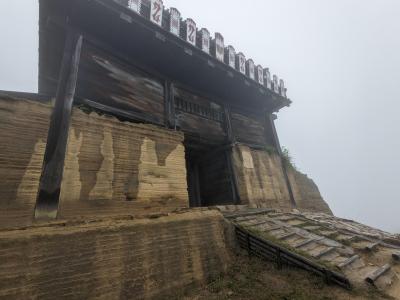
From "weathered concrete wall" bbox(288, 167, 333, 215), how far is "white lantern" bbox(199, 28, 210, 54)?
5859mm

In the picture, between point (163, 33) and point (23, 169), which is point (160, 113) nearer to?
point (163, 33)

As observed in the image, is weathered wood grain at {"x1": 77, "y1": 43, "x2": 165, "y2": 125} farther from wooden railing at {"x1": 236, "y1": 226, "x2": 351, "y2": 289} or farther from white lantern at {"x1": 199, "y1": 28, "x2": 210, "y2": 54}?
wooden railing at {"x1": 236, "y1": 226, "x2": 351, "y2": 289}

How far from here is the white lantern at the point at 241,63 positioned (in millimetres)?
8391

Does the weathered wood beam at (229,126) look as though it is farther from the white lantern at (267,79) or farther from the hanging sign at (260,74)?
the white lantern at (267,79)

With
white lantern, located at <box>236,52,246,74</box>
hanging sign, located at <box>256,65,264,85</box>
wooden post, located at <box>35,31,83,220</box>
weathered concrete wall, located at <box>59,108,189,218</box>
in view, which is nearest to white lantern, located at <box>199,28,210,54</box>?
white lantern, located at <box>236,52,246,74</box>

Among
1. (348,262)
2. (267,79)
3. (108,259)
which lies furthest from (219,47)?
(108,259)

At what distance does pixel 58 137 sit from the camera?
4.11 meters

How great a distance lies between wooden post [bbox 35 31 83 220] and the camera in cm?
363

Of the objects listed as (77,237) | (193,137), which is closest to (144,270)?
(77,237)

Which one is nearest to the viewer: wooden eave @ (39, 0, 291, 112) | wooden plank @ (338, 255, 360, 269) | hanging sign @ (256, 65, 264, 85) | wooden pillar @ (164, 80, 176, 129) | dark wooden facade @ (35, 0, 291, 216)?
wooden plank @ (338, 255, 360, 269)

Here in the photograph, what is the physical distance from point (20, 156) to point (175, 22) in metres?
4.99

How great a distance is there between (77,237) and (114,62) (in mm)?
4488

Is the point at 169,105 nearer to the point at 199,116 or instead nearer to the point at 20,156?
the point at 199,116

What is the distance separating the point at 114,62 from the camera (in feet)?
19.6
